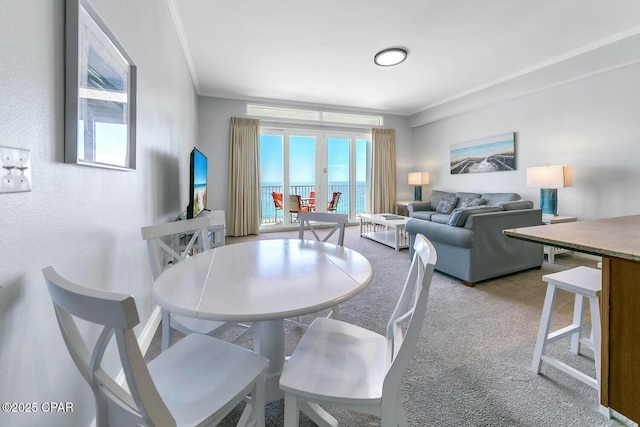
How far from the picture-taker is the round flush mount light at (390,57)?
134 inches

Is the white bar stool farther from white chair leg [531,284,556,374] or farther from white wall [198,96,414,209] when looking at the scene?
white wall [198,96,414,209]

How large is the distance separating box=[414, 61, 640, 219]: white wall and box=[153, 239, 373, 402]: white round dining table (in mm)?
4094

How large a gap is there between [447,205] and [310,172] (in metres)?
2.84

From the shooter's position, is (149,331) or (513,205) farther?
(513,205)

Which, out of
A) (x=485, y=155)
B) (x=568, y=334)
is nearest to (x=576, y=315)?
(x=568, y=334)

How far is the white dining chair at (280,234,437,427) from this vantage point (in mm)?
790

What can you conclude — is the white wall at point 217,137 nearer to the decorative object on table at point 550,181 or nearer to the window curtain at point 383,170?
the window curtain at point 383,170

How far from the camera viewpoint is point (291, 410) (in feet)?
2.77

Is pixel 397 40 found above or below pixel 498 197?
above

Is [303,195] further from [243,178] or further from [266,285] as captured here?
[266,285]

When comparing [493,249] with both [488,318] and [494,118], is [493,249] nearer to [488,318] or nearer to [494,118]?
[488,318]

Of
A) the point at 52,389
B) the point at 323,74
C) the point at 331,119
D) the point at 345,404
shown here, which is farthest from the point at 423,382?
the point at 331,119

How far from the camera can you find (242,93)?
199 inches

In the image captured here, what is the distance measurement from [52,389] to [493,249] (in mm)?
3309
